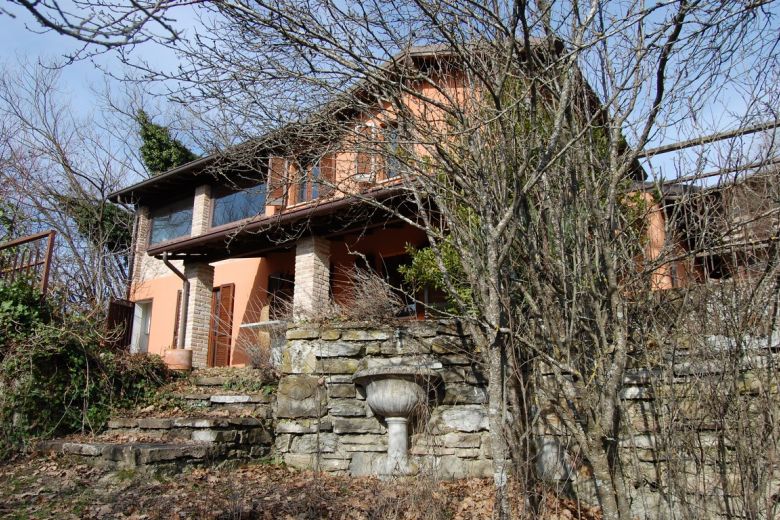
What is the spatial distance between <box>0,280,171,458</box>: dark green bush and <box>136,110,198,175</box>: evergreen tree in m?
8.73

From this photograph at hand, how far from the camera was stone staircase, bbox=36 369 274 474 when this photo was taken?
19.7 ft

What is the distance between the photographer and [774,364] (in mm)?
3838

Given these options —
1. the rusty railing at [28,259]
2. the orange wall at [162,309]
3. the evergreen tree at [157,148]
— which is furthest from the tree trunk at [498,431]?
the evergreen tree at [157,148]

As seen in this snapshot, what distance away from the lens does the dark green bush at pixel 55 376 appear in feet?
22.9

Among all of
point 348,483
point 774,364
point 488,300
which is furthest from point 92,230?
point 774,364

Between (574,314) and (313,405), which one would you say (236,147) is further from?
(574,314)

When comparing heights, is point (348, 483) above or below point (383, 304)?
below

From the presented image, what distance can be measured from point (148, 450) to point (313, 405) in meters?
1.68

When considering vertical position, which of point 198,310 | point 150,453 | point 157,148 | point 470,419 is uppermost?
point 157,148

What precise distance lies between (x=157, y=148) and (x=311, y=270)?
28.4ft

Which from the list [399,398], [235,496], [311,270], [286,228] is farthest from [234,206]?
[235,496]

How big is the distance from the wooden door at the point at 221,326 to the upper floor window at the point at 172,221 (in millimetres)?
1844

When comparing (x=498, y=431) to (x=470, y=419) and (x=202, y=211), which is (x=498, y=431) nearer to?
(x=470, y=419)

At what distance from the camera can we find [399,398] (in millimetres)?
5926
